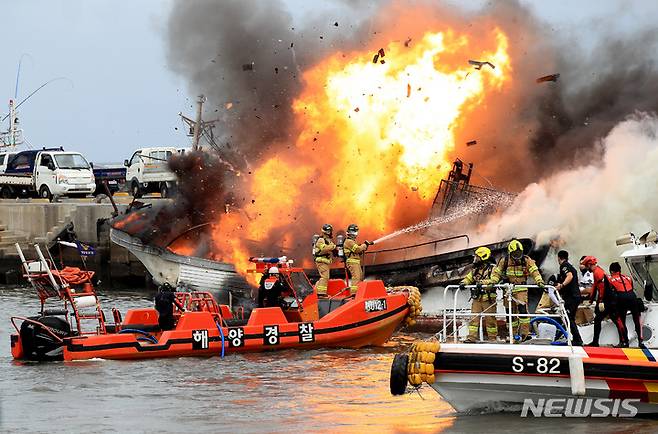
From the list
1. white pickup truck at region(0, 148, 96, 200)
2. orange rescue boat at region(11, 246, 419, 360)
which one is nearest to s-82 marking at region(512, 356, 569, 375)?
orange rescue boat at region(11, 246, 419, 360)

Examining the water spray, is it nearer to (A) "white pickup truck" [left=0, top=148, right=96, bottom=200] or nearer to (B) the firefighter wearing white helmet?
(B) the firefighter wearing white helmet

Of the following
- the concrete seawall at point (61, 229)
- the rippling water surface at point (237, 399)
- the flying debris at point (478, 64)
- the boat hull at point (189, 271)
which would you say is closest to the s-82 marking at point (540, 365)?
the rippling water surface at point (237, 399)

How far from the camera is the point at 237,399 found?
51.9ft

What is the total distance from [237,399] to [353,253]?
6.79 metres

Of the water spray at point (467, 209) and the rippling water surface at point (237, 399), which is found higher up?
the water spray at point (467, 209)

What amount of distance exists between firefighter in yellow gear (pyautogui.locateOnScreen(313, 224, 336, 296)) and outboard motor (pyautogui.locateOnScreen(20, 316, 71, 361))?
17.6 ft

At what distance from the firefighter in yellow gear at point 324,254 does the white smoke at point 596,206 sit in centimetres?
500

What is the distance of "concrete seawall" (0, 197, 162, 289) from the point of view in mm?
36719

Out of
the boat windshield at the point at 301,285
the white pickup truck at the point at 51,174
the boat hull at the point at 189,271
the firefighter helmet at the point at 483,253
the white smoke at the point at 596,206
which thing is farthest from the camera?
the white pickup truck at the point at 51,174

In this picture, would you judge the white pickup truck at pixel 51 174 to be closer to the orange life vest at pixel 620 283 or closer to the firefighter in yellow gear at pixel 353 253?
the firefighter in yellow gear at pixel 353 253

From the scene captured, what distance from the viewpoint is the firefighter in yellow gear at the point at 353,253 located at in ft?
72.0

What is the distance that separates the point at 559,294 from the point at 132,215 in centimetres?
1796

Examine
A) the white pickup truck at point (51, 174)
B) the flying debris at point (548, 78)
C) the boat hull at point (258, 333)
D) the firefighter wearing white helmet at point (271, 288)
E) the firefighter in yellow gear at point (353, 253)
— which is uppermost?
the flying debris at point (548, 78)

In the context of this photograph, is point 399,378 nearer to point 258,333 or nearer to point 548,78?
point 258,333
